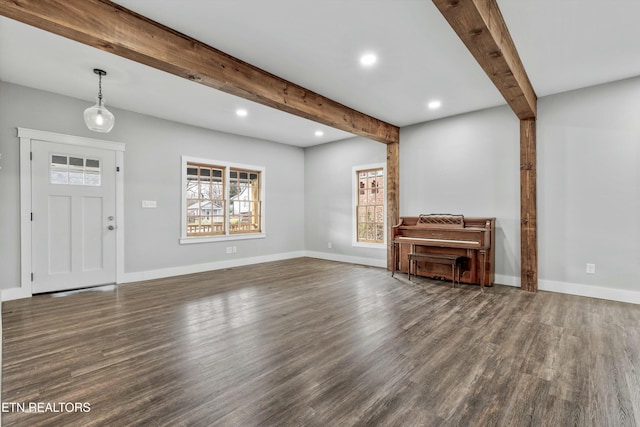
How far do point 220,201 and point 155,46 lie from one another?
3.89 meters

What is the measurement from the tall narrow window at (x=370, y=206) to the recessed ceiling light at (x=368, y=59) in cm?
312

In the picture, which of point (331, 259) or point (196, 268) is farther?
point (331, 259)

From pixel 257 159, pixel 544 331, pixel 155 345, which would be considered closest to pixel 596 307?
pixel 544 331

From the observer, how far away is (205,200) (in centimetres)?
601

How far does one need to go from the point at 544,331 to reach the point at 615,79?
3.28 m

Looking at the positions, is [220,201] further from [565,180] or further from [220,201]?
[565,180]

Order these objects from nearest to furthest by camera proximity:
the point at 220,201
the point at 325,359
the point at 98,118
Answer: the point at 325,359
the point at 98,118
the point at 220,201

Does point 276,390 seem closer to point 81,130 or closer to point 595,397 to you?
point 595,397

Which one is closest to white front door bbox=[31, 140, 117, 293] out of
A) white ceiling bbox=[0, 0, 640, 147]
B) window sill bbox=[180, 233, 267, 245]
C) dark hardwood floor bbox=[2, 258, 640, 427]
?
dark hardwood floor bbox=[2, 258, 640, 427]

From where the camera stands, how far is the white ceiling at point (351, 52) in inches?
97.0

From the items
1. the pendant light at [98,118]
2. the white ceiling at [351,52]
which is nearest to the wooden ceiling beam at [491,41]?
the white ceiling at [351,52]

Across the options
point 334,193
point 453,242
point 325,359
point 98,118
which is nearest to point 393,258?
point 453,242

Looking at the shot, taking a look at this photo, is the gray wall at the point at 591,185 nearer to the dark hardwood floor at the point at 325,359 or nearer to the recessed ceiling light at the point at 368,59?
the dark hardwood floor at the point at 325,359

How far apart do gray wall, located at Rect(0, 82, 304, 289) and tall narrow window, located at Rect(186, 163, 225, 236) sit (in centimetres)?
27
